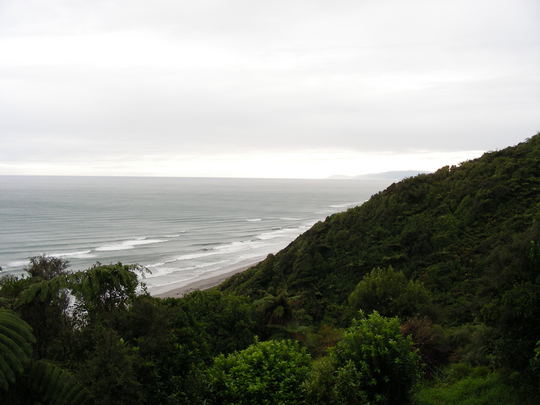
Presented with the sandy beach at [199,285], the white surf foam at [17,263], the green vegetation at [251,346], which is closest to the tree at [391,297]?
the green vegetation at [251,346]

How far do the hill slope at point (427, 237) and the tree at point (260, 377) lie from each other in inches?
296

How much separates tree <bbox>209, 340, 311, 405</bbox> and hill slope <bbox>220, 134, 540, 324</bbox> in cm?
751

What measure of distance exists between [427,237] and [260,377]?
17562 mm

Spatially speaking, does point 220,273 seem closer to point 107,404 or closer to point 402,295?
point 402,295

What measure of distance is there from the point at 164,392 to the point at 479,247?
1812cm

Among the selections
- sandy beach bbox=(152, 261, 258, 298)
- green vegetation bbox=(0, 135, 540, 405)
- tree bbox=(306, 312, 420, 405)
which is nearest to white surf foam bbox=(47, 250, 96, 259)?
sandy beach bbox=(152, 261, 258, 298)

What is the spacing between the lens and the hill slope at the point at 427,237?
1944 centimetres

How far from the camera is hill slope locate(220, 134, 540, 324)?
19438 mm

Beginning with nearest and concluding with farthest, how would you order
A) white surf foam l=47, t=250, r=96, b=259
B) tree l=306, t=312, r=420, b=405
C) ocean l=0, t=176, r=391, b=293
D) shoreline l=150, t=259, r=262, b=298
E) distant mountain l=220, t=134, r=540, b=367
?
1. tree l=306, t=312, r=420, b=405
2. distant mountain l=220, t=134, r=540, b=367
3. shoreline l=150, t=259, r=262, b=298
4. ocean l=0, t=176, r=391, b=293
5. white surf foam l=47, t=250, r=96, b=259

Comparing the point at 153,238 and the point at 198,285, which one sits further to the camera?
the point at 153,238

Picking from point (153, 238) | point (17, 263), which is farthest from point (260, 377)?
point (153, 238)

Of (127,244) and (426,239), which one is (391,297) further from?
(127,244)

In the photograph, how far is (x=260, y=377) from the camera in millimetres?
8148

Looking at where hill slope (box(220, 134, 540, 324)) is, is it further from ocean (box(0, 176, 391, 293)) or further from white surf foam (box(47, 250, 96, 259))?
white surf foam (box(47, 250, 96, 259))
